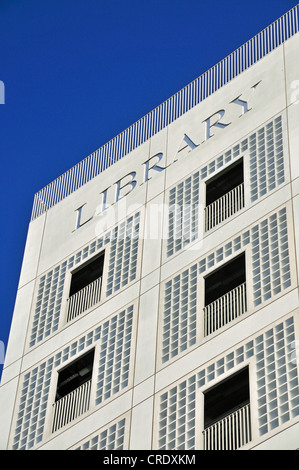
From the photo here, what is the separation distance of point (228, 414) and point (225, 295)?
12.8 feet

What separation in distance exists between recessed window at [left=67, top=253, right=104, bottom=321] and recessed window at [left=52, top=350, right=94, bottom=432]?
6.28ft

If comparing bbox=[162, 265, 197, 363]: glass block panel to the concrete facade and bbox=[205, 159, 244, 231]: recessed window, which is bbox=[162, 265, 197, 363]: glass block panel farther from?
bbox=[205, 159, 244, 231]: recessed window

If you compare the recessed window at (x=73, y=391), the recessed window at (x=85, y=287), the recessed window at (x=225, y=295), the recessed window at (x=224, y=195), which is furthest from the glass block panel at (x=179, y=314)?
the recessed window at (x=85, y=287)

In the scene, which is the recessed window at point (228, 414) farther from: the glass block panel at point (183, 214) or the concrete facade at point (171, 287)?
the glass block panel at point (183, 214)

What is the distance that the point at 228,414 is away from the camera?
33.7 meters

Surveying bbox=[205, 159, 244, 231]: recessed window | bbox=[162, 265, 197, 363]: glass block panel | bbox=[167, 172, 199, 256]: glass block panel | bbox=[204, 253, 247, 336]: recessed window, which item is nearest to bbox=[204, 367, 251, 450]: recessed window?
bbox=[162, 265, 197, 363]: glass block panel

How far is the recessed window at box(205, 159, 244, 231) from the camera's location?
1522 inches

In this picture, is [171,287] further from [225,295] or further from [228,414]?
[228,414]

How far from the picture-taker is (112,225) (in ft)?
139

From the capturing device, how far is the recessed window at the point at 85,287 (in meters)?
40.7

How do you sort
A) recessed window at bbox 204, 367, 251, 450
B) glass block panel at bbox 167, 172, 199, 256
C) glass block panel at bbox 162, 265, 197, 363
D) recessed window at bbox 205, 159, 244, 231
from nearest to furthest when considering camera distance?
recessed window at bbox 204, 367, 251, 450
glass block panel at bbox 162, 265, 197, 363
recessed window at bbox 205, 159, 244, 231
glass block panel at bbox 167, 172, 199, 256

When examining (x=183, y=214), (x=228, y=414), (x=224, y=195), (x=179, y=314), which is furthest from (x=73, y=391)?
(x=224, y=195)

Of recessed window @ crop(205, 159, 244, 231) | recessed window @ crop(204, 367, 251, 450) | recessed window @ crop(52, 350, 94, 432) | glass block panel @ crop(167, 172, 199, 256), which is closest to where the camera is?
recessed window @ crop(204, 367, 251, 450)

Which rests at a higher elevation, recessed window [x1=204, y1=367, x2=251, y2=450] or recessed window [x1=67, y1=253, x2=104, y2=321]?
recessed window [x1=67, y1=253, x2=104, y2=321]
